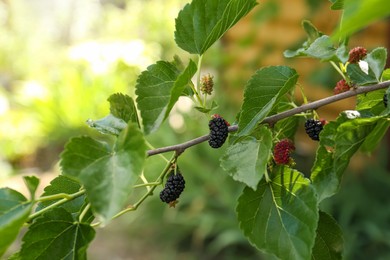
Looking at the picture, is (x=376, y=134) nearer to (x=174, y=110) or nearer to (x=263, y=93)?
(x=263, y=93)

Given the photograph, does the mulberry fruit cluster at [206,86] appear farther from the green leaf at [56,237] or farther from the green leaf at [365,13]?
the green leaf at [365,13]

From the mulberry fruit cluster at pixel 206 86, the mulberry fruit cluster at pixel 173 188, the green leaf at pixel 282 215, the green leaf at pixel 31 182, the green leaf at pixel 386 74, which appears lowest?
the green leaf at pixel 282 215

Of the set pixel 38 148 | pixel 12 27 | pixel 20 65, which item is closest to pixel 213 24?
pixel 38 148

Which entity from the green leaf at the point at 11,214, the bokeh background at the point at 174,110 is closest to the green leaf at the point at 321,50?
the green leaf at the point at 11,214

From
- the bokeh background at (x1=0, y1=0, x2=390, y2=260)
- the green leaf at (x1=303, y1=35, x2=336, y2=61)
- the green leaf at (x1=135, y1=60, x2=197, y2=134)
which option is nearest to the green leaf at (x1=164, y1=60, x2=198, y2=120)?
the green leaf at (x1=135, y1=60, x2=197, y2=134)

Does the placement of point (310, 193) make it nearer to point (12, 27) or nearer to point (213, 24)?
point (213, 24)

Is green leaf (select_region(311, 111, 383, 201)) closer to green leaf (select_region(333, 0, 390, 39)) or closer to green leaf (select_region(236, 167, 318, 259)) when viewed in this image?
green leaf (select_region(236, 167, 318, 259))
